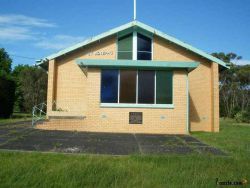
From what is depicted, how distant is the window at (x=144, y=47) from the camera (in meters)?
19.9

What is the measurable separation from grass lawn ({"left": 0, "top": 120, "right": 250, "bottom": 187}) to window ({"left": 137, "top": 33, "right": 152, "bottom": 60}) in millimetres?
11899

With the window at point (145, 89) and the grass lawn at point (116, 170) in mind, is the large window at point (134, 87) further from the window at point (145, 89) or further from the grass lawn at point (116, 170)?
the grass lawn at point (116, 170)

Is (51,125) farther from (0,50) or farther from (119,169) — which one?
(0,50)

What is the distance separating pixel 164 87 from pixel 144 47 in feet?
14.3

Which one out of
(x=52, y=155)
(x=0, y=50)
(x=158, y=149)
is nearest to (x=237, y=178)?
(x=158, y=149)

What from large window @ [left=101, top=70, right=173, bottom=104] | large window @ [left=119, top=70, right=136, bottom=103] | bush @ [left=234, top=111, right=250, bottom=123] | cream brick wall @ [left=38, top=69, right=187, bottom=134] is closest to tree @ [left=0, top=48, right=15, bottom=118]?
cream brick wall @ [left=38, top=69, right=187, bottom=134]

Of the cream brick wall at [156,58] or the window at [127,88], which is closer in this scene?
the window at [127,88]

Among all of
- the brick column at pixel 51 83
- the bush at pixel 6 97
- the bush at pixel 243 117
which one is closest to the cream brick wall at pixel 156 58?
the brick column at pixel 51 83

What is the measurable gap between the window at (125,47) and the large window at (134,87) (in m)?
3.31

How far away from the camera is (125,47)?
20047 mm

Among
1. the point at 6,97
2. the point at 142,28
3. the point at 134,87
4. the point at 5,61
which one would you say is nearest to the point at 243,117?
the point at 142,28

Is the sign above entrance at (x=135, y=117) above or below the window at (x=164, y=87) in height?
below

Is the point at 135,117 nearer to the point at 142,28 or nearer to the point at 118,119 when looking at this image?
the point at 118,119

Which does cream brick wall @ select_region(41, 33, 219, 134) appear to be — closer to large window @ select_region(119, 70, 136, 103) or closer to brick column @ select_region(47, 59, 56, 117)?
brick column @ select_region(47, 59, 56, 117)
